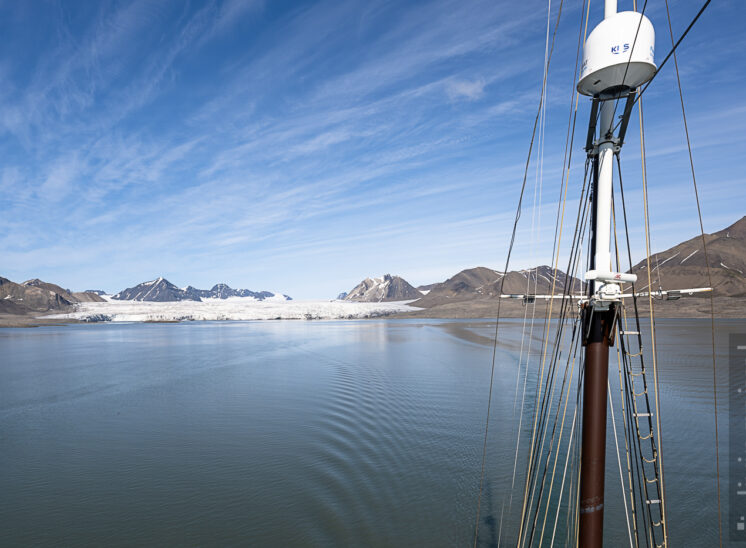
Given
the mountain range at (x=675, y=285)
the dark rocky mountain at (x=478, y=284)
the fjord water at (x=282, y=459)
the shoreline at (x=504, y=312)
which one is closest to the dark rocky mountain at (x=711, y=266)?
the mountain range at (x=675, y=285)

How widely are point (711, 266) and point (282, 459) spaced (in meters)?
114

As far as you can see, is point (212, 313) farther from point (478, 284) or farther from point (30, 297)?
point (478, 284)

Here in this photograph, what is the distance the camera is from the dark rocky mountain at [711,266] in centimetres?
7241

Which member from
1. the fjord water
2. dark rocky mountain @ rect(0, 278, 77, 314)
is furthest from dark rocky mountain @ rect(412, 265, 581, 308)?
dark rocky mountain @ rect(0, 278, 77, 314)

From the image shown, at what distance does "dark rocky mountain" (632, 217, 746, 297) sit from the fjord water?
6092 centimetres

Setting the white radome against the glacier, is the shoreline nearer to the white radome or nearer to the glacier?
the glacier

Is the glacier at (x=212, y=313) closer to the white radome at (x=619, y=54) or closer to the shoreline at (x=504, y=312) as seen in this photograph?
the shoreline at (x=504, y=312)

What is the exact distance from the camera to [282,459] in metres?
8.70

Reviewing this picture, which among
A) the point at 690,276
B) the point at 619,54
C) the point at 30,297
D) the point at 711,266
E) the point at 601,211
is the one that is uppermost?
the point at 711,266

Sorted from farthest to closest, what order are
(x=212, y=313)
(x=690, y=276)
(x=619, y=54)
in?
(x=212, y=313)
(x=690, y=276)
(x=619, y=54)

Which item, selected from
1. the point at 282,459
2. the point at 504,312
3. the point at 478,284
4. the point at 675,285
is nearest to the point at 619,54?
the point at 282,459

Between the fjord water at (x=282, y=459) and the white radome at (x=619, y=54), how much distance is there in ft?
19.9

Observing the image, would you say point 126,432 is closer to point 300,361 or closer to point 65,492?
point 65,492

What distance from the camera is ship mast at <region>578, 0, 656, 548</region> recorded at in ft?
10.3
